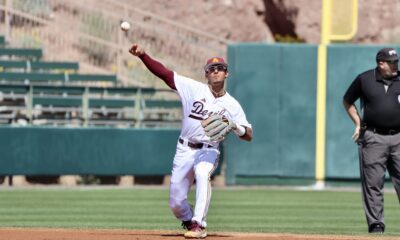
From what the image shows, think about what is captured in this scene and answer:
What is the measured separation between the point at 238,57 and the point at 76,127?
323 cm

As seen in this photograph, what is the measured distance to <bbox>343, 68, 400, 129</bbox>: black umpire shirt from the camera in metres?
11.9

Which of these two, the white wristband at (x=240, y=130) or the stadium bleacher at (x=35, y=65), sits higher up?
the stadium bleacher at (x=35, y=65)

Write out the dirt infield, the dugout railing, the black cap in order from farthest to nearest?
the dugout railing
the black cap
the dirt infield

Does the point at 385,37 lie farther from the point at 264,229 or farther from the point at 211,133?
the point at 211,133

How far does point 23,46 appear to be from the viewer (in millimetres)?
23906

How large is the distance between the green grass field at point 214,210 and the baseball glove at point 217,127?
2275mm

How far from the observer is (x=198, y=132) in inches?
420

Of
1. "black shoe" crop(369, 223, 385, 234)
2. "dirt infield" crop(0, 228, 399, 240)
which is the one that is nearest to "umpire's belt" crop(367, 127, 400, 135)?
"black shoe" crop(369, 223, 385, 234)

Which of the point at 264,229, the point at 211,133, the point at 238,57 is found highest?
the point at 238,57

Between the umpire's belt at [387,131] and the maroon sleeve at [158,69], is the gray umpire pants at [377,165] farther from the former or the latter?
the maroon sleeve at [158,69]

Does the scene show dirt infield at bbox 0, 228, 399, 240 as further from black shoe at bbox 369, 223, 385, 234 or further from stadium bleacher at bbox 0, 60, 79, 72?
stadium bleacher at bbox 0, 60, 79, 72

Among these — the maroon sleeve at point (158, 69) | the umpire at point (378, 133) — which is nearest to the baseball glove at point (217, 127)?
the maroon sleeve at point (158, 69)

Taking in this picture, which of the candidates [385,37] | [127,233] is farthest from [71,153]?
[385,37]

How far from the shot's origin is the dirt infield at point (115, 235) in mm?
10500
